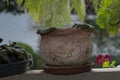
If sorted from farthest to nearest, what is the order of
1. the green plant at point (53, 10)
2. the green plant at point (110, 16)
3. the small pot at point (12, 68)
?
1. the green plant at point (53, 10)
2. the green plant at point (110, 16)
3. the small pot at point (12, 68)

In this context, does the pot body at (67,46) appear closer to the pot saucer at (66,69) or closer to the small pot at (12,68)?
the pot saucer at (66,69)

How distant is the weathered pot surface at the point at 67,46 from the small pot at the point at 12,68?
13 centimetres

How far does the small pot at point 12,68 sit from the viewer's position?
1.58 metres

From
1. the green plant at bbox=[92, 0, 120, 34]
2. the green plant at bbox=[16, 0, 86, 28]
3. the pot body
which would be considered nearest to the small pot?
the pot body

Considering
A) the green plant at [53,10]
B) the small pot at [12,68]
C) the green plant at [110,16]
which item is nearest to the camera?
the small pot at [12,68]

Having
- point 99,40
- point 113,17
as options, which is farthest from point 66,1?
point 99,40

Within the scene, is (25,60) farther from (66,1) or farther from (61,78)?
(66,1)

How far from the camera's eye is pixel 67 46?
1.61 metres

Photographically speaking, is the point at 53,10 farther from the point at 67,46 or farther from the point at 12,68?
the point at 12,68

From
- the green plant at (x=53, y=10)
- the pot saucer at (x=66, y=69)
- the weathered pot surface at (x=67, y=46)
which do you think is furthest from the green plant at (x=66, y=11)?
the pot saucer at (x=66, y=69)

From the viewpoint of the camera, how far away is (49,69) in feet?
5.38

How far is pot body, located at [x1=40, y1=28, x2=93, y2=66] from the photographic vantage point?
1.61 m

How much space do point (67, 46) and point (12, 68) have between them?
0.96 feet

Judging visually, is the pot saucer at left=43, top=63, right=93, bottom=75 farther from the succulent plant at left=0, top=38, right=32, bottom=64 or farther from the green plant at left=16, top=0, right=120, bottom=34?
the green plant at left=16, top=0, right=120, bottom=34
